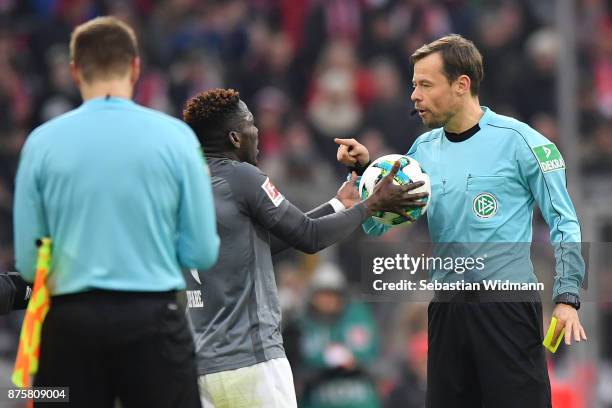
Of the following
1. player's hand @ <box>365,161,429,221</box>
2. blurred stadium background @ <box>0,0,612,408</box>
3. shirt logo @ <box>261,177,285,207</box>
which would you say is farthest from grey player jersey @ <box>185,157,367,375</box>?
blurred stadium background @ <box>0,0,612,408</box>

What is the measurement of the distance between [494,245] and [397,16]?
8584 millimetres

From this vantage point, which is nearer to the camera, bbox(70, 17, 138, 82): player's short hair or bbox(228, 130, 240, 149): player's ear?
bbox(70, 17, 138, 82): player's short hair

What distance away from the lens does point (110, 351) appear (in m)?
4.34

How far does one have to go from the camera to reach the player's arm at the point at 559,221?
18.3 ft

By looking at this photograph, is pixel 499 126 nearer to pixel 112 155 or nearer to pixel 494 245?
pixel 494 245

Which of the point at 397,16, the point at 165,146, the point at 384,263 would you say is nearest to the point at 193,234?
the point at 165,146

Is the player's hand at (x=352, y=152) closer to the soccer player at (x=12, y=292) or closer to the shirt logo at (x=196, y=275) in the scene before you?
the shirt logo at (x=196, y=275)

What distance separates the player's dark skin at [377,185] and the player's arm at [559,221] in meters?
0.51

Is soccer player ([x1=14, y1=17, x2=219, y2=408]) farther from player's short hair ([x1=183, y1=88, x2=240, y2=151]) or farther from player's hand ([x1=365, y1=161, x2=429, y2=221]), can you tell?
player's hand ([x1=365, y1=161, x2=429, y2=221])

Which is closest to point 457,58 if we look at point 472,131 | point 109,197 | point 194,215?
point 472,131

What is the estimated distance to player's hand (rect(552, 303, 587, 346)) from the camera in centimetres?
551

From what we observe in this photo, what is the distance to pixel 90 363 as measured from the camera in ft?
14.2

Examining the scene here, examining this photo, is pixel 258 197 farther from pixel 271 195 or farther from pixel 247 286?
pixel 247 286

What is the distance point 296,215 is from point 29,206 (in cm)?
139
